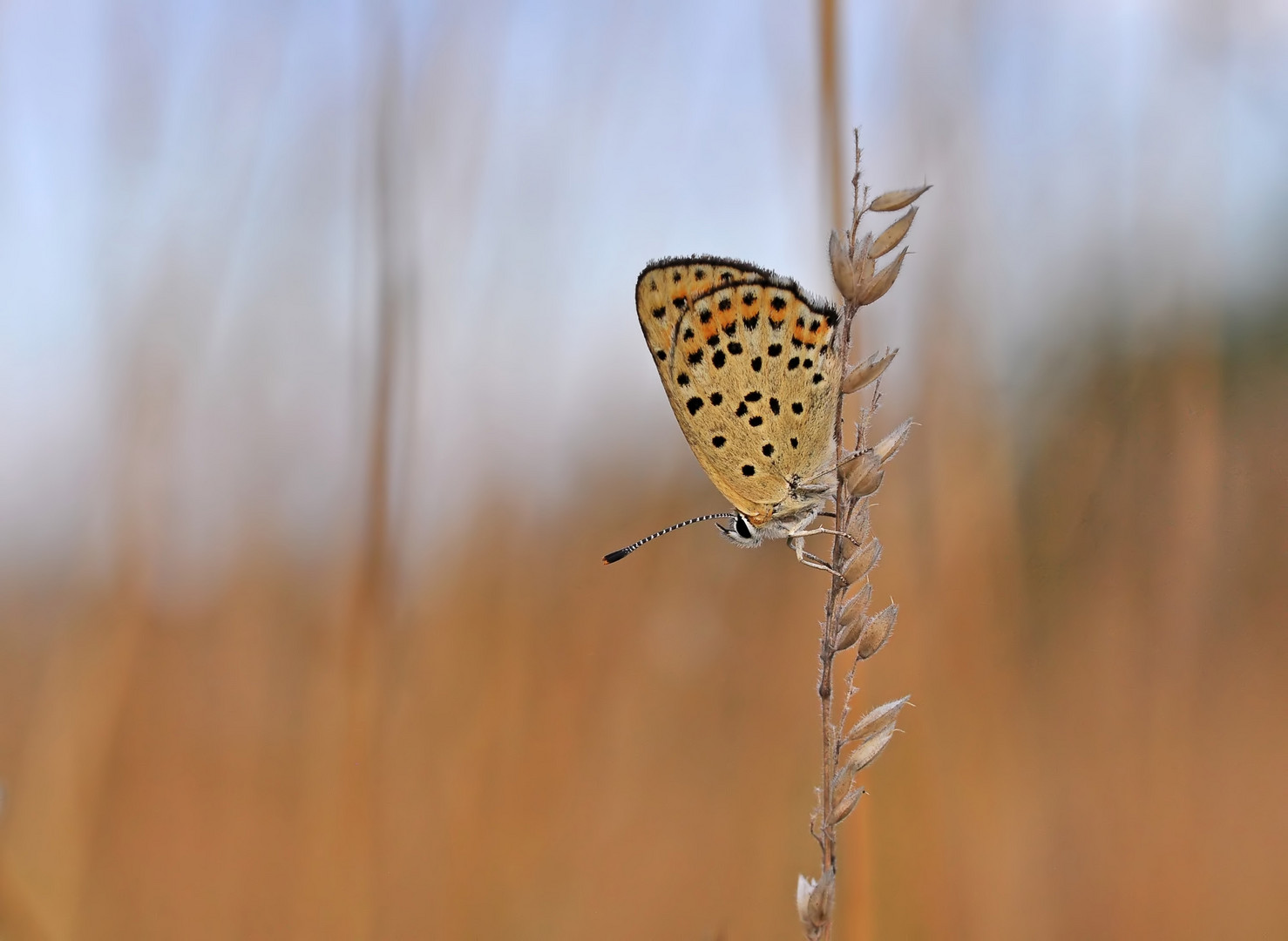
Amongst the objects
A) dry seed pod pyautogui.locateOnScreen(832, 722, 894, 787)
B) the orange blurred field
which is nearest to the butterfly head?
the orange blurred field

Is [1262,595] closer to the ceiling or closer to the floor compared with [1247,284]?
closer to the floor

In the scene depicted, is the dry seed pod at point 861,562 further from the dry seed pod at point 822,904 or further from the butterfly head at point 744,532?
the butterfly head at point 744,532

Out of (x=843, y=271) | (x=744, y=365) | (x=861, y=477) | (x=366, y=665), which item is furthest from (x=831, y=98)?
(x=366, y=665)

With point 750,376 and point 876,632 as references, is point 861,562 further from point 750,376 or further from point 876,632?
point 750,376

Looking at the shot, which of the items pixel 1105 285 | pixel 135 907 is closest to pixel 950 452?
pixel 1105 285

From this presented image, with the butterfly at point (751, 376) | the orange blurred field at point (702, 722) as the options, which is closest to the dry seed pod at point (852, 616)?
the butterfly at point (751, 376)

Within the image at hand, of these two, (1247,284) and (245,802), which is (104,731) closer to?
(245,802)

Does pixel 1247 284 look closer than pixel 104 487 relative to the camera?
No

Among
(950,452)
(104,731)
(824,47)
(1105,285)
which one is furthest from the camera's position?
(1105,285)
